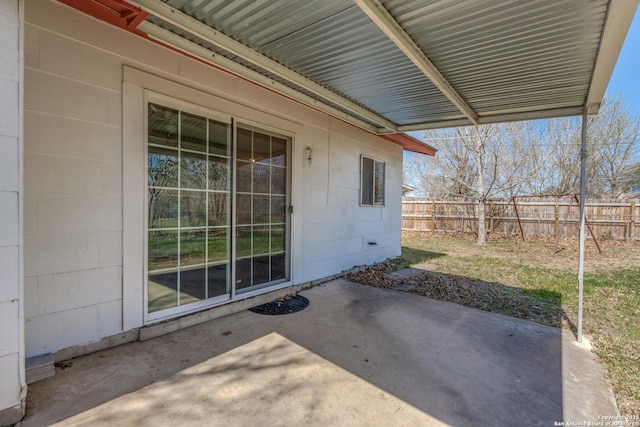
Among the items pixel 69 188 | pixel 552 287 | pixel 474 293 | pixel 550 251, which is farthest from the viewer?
pixel 550 251

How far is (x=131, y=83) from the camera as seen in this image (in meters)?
2.51

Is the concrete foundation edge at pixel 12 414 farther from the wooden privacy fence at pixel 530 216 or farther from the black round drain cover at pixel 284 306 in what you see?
the wooden privacy fence at pixel 530 216

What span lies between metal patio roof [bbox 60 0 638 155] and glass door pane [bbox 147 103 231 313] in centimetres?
71

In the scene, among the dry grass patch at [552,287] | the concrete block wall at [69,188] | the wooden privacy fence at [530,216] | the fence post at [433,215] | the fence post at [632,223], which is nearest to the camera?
the concrete block wall at [69,188]

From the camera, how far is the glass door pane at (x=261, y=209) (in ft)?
11.4

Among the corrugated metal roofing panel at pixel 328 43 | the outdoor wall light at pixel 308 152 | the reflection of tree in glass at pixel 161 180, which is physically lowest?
the reflection of tree in glass at pixel 161 180

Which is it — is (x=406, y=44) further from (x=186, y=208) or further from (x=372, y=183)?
(x=372, y=183)

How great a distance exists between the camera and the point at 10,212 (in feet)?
5.06

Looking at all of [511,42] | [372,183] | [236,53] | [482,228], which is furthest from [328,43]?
[482,228]

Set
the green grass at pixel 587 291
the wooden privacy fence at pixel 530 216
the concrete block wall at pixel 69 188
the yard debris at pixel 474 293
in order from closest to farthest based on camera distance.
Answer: the concrete block wall at pixel 69 188 < the green grass at pixel 587 291 < the yard debris at pixel 474 293 < the wooden privacy fence at pixel 530 216

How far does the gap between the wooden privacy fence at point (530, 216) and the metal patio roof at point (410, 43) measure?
7486 millimetres

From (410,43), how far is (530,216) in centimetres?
1115

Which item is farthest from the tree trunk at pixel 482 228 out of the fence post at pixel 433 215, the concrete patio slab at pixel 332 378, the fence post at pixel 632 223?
the concrete patio slab at pixel 332 378

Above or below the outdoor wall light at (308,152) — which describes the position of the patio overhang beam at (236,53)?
above
